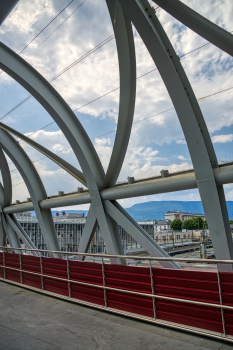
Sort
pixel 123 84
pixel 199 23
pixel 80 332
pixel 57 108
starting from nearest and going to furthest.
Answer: pixel 80 332, pixel 199 23, pixel 123 84, pixel 57 108

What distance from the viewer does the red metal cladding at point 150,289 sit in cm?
392

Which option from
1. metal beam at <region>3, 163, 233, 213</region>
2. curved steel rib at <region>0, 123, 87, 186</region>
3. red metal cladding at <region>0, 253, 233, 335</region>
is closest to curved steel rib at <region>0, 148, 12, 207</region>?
curved steel rib at <region>0, 123, 87, 186</region>

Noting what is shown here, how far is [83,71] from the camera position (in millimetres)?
7859

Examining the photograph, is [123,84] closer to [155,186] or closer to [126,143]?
[126,143]

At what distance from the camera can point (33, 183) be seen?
479 inches

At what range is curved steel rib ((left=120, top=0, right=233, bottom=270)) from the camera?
5.14 meters

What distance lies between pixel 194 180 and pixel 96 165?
3857 mm

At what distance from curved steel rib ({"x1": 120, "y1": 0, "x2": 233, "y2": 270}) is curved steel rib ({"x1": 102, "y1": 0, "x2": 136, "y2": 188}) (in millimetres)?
1180

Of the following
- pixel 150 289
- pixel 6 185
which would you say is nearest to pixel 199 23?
pixel 150 289

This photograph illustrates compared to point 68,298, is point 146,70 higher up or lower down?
higher up

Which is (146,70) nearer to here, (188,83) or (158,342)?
(188,83)

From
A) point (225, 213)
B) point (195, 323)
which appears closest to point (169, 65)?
point (225, 213)

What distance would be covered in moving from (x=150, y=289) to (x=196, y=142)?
124 inches

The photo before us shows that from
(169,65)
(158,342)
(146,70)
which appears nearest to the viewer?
(158,342)
